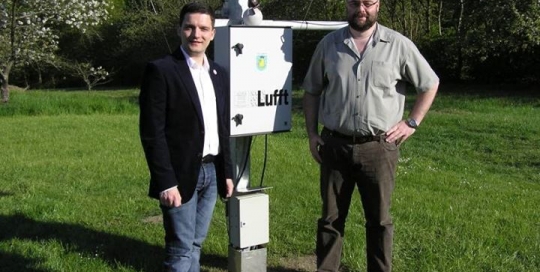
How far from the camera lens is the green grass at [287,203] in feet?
14.8

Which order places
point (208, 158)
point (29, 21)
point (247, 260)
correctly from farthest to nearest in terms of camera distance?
point (29, 21), point (247, 260), point (208, 158)

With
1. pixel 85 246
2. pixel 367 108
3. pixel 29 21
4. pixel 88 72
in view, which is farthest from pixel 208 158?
pixel 88 72

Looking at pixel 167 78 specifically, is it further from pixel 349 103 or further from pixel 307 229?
pixel 307 229

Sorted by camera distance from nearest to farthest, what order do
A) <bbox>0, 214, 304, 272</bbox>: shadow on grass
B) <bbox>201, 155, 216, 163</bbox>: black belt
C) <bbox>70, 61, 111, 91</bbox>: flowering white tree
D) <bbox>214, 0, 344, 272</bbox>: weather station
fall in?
<bbox>201, 155, 216, 163</bbox>: black belt < <bbox>214, 0, 344, 272</bbox>: weather station < <bbox>0, 214, 304, 272</bbox>: shadow on grass < <bbox>70, 61, 111, 91</bbox>: flowering white tree

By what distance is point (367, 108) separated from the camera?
11.4 ft

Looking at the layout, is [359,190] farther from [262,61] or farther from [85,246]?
[85,246]

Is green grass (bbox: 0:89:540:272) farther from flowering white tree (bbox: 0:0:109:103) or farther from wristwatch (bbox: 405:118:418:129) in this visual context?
flowering white tree (bbox: 0:0:109:103)

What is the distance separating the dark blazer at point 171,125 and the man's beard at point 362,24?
37.3 inches

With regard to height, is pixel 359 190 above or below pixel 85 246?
above

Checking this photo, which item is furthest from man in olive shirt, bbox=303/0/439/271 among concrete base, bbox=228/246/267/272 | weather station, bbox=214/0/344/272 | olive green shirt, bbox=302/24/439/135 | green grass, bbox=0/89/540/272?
green grass, bbox=0/89/540/272

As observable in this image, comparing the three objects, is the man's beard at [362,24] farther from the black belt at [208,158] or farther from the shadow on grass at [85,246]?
the shadow on grass at [85,246]

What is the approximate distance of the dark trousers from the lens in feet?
11.7

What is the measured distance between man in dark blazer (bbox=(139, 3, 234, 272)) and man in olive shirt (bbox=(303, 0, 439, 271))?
0.61 m

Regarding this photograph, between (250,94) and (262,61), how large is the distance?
21 cm
